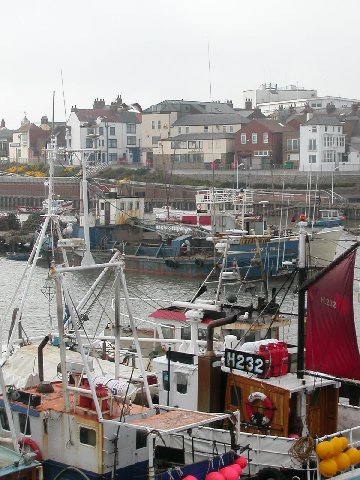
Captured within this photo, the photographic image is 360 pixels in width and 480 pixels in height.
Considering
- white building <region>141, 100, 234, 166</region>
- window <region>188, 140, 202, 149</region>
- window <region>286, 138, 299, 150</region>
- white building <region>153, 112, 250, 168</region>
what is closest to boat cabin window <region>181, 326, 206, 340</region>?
white building <region>153, 112, 250, 168</region>

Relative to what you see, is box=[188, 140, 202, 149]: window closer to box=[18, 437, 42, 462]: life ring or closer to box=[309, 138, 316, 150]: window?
box=[309, 138, 316, 150]: window

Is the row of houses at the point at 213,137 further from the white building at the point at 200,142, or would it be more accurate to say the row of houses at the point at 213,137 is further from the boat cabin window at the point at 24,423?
the boat cabin window at the point at 24,423

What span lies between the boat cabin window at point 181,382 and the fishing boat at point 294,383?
0.7 inches

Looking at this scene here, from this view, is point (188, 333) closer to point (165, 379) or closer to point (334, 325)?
point (165, 379)

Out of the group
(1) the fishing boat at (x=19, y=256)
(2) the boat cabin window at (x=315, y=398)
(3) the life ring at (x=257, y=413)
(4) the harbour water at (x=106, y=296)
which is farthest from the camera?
(1) the fishing boat at (x=19, y=256)

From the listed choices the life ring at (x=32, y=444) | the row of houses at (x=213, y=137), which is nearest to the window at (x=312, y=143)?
the row of houses at (x=213, y=137)

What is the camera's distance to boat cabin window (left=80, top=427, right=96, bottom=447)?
49.3 feet

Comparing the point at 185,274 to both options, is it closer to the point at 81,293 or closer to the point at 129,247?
the point at 129,247

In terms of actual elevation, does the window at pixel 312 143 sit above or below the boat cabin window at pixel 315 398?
above

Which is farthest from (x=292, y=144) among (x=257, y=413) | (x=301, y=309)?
(x=257, y=413)

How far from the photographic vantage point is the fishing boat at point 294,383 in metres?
15.7

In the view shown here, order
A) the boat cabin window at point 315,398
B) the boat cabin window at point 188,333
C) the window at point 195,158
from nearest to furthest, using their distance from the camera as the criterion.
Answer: the boat cabin window at point 315,398 < the boat cabin window at point 188,333 < the window at point 195,158

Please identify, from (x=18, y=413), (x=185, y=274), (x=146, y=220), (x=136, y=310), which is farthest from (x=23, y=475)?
(x=146, y=220)

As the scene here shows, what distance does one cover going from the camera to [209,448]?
15.6 metres
